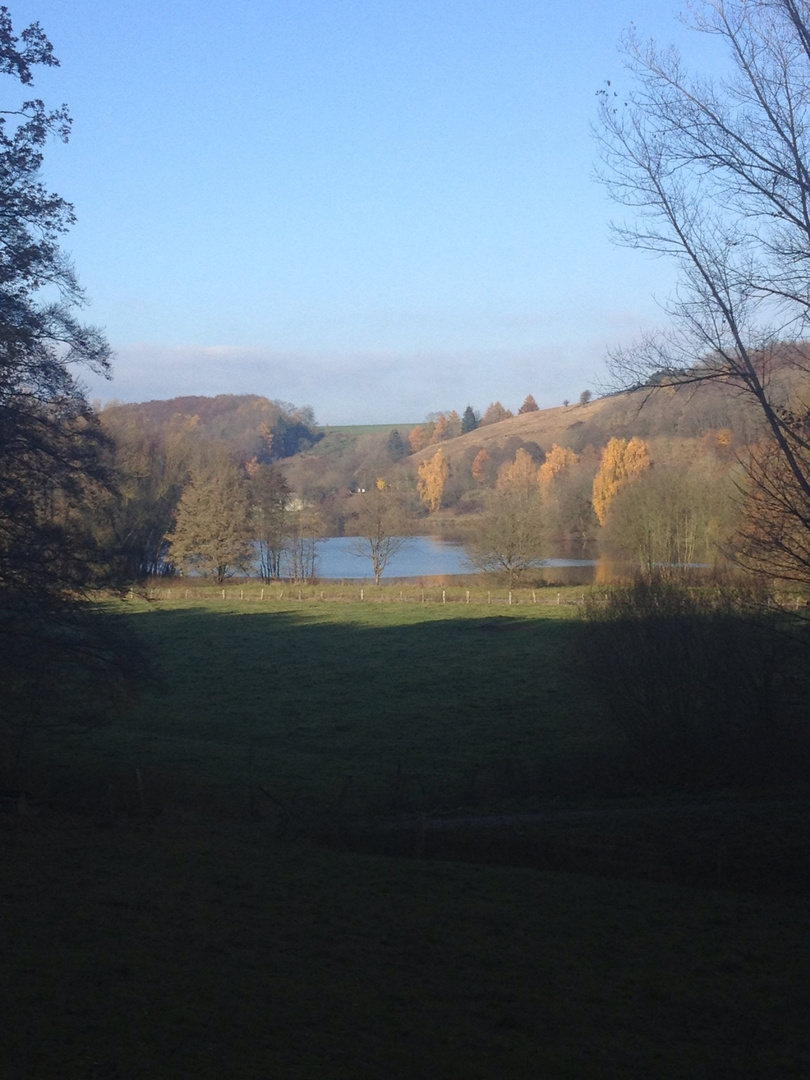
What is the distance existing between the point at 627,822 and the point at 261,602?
42379 mm

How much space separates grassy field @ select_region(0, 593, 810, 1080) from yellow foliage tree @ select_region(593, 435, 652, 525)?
28.1m

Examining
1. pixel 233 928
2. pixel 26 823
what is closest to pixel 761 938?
pixel 233 928

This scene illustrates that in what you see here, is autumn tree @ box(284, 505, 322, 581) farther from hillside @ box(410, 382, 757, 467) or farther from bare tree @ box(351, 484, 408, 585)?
hillside @ box(410, 382, 757, 467)

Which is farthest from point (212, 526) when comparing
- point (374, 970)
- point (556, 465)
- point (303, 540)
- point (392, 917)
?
point (374, 970)

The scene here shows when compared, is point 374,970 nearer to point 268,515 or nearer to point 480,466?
point 268,515

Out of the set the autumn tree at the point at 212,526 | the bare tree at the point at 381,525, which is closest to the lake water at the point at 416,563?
the bare tree at the point at 381,525

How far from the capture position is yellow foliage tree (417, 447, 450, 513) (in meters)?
106

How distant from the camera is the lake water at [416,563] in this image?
64375 millimetres

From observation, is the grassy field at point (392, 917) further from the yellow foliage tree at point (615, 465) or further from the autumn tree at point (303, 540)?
the autumn tree at point (303, 540)

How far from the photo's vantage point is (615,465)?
5384cm

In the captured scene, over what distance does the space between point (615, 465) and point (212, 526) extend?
29351mm

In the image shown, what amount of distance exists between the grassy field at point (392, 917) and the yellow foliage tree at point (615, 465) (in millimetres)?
28132

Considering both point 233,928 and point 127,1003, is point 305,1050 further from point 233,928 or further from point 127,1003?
point 233,928

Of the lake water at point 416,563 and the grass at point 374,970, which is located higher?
the lake water at point 416,563
